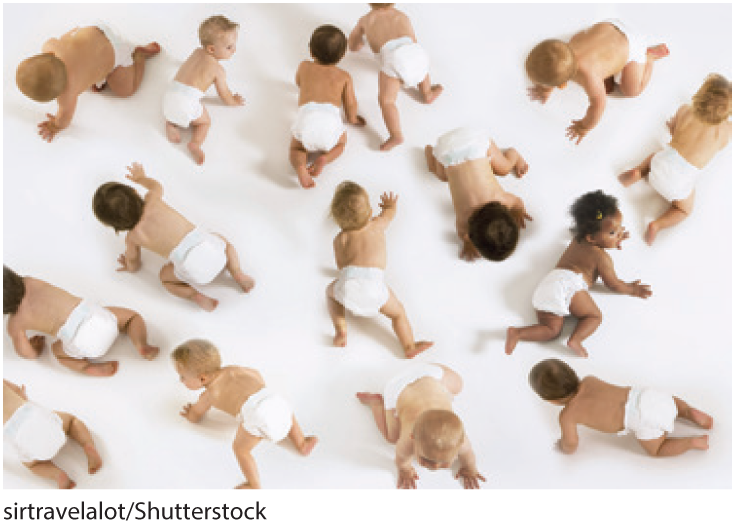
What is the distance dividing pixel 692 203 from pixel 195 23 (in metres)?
1.47

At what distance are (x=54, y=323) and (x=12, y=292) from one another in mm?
129

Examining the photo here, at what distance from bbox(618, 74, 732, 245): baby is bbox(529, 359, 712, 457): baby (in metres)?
0.49

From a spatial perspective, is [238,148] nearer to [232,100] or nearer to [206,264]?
[232,100]

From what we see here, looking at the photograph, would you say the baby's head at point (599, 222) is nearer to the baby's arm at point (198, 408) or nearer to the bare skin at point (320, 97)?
the bare skin at point (320, 97)

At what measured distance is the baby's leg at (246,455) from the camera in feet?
7.99

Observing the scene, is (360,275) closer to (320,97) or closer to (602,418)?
(320,97)

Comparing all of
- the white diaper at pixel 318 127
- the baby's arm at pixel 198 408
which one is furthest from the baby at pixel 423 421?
the white diaper at pixel 318 127

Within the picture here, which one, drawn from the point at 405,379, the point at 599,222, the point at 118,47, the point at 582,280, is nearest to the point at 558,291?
the point at 582,280

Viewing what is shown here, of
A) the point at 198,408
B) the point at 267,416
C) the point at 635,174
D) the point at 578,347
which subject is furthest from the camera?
the point at 635,174

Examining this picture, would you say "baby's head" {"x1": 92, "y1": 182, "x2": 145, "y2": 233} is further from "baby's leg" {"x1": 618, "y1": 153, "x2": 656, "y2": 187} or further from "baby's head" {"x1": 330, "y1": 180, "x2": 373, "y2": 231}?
"baby's leg" {"x1": 618, "y1": 153, "x2": 656, "y2": 187}

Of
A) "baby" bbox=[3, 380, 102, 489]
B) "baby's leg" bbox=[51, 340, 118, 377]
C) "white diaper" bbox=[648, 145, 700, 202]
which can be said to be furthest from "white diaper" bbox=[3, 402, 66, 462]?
"white diaper" bbox=[648, 145, 700, 202]

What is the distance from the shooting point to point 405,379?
98.4 inches

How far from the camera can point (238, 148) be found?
2.97m

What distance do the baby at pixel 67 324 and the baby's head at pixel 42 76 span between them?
508 millimetres
